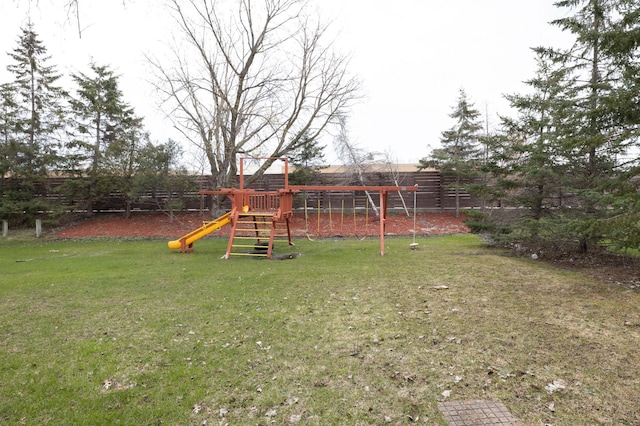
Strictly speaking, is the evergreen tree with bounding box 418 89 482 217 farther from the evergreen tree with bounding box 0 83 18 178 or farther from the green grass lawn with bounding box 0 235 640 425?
the evergreen tree with bounding box 0 83 18 178

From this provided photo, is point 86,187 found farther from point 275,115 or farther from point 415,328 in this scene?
point 415,328

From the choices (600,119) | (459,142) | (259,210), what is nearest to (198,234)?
(259,210)

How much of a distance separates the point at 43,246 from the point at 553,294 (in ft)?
49.8

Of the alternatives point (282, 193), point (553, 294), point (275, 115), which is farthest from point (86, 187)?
point (553, 294)

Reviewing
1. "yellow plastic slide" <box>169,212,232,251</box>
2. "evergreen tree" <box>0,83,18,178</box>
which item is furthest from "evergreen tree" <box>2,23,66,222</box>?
"yellow plastic slide" <box>169,212,232,251</box>

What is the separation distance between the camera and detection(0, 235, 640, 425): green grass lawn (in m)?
2.71

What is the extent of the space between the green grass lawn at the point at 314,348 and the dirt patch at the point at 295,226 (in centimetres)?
852

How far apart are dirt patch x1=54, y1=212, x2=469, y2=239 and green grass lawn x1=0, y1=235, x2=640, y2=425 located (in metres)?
8.52

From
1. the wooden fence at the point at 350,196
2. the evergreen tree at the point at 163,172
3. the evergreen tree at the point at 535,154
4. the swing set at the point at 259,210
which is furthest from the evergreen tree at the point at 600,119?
the evergreen tree at the point at 163,172

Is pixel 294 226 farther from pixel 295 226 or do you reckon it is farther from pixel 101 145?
pixel 101 145

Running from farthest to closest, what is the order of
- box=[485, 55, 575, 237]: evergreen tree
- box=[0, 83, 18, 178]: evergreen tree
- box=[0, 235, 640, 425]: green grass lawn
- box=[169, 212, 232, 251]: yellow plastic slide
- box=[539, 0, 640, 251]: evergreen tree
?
box=[0, 83, 18, 178]: evergreen tree → box=[169, 212, 232, 251]: yellow plastic slide → box=[485, 55, 575, 237]: evergreen tree → box=[539, 0, 640, 251]: evergreen tree → box=[0, 235, 640, 425]: green grass lawn

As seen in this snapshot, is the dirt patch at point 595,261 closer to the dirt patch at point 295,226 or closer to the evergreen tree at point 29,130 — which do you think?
the dirt patch at point 295,226

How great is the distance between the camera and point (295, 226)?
1666cm

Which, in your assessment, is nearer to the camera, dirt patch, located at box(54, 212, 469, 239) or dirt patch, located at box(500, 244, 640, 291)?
dirt patch, located at box(500, 244, 640, 291)
